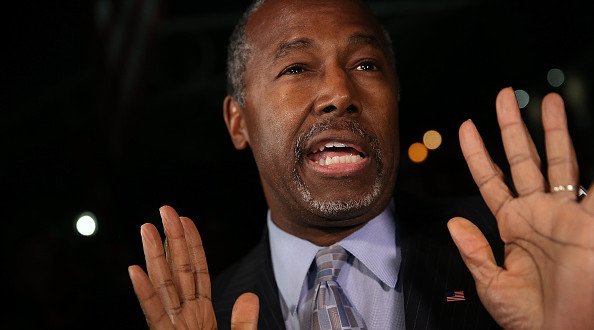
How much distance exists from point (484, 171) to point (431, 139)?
2500mm

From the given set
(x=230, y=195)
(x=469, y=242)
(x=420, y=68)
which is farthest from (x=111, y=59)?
(x=469, y=242)

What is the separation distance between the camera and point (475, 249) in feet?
5.06

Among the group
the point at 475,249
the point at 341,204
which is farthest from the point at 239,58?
the point at 475,249

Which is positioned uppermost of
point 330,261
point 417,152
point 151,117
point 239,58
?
point 151,117

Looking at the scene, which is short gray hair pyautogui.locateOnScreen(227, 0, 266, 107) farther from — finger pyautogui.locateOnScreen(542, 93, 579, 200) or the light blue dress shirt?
finger pyautogui.locateOnScreen(542, 93, 579, 200)

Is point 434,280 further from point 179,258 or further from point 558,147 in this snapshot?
point 179,258

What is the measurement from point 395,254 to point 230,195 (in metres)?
2.12

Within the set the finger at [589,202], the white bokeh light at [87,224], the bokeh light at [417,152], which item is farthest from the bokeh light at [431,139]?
the finger at [589,202]

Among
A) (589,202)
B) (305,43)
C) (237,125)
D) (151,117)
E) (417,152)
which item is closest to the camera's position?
(589,202)

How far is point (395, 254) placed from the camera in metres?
2.04

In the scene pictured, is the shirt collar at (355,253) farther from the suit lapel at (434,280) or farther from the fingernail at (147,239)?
the fingernail at (147,239)

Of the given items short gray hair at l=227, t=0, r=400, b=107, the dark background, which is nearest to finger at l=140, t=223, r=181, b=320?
short gray hair at l=227, t=0, r=400, b=107

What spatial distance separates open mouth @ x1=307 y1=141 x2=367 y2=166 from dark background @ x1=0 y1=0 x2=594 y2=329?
129cm

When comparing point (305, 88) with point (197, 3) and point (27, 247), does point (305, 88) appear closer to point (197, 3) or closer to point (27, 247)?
point (27, 247)
